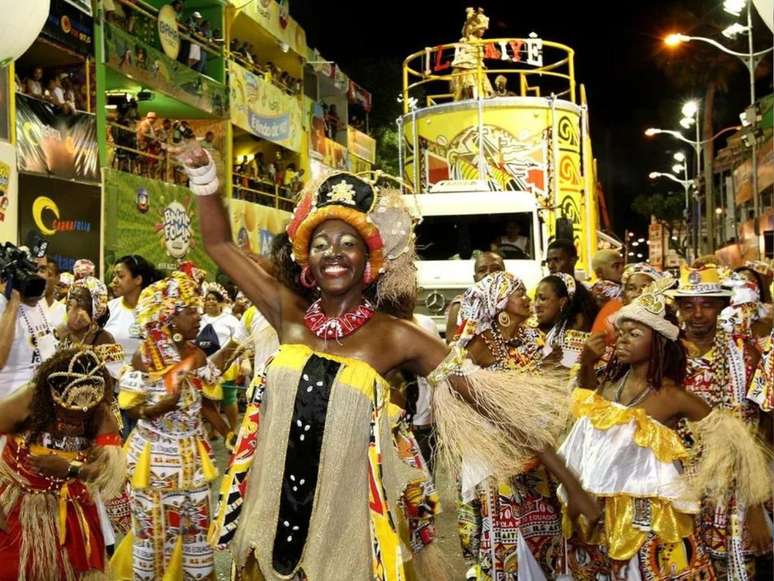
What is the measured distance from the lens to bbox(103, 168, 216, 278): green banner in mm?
18234

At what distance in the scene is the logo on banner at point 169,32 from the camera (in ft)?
70.5

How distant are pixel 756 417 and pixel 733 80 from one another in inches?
1755

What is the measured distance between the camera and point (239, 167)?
27719mm

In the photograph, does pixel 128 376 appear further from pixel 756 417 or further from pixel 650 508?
pixel 756 417

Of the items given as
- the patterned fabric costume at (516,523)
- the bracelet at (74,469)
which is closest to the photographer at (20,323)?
the bracelet at (74,469)

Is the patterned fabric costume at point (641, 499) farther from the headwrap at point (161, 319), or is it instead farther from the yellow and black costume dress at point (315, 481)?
the headwrap at point (161, 319)

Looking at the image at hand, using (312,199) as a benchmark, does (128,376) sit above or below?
below

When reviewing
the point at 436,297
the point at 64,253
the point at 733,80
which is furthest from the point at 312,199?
the point at 733,80

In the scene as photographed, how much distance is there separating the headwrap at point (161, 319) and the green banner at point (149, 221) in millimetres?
12304

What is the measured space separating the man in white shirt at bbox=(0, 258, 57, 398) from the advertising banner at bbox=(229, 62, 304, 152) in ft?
65.9

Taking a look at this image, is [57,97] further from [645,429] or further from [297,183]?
[297,183]

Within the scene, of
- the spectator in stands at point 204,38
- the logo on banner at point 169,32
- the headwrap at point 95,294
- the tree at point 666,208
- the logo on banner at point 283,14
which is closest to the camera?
the headwrap at point 95,294

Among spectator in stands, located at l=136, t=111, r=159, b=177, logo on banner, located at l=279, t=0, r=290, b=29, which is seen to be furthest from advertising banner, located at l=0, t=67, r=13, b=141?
logo on banner, located at l=279, t=0, r=290, b=29

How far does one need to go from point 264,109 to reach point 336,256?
2564cm
